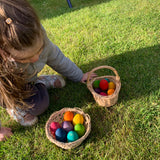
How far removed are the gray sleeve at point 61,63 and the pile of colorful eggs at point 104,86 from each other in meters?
0.26

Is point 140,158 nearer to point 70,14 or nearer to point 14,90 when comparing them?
point 14,90

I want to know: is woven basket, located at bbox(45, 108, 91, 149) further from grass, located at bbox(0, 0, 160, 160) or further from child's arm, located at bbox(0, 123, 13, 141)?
child's arm, located at bbox(0, 123, 13, 141)

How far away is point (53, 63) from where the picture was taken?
2045mm

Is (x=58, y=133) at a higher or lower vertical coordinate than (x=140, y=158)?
higher

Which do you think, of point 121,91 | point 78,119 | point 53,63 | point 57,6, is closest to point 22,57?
point 53,63

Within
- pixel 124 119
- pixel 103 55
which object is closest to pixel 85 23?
pixel 103 55

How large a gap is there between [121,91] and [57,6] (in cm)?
325

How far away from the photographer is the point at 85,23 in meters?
3.38

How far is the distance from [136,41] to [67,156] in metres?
2.03

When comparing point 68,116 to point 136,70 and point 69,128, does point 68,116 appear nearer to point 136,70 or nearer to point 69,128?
point 69,128

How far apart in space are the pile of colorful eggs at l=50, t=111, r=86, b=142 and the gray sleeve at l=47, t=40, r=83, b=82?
52 centimetres

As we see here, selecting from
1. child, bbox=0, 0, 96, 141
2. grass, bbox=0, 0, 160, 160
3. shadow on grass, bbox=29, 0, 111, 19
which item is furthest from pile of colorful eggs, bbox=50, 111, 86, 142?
shadow on grass, bbox=29, 0, 111, 19

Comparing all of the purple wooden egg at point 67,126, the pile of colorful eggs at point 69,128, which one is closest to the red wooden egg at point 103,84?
the pile of colorful eggs at point 69,128

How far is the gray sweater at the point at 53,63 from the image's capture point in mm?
1806
